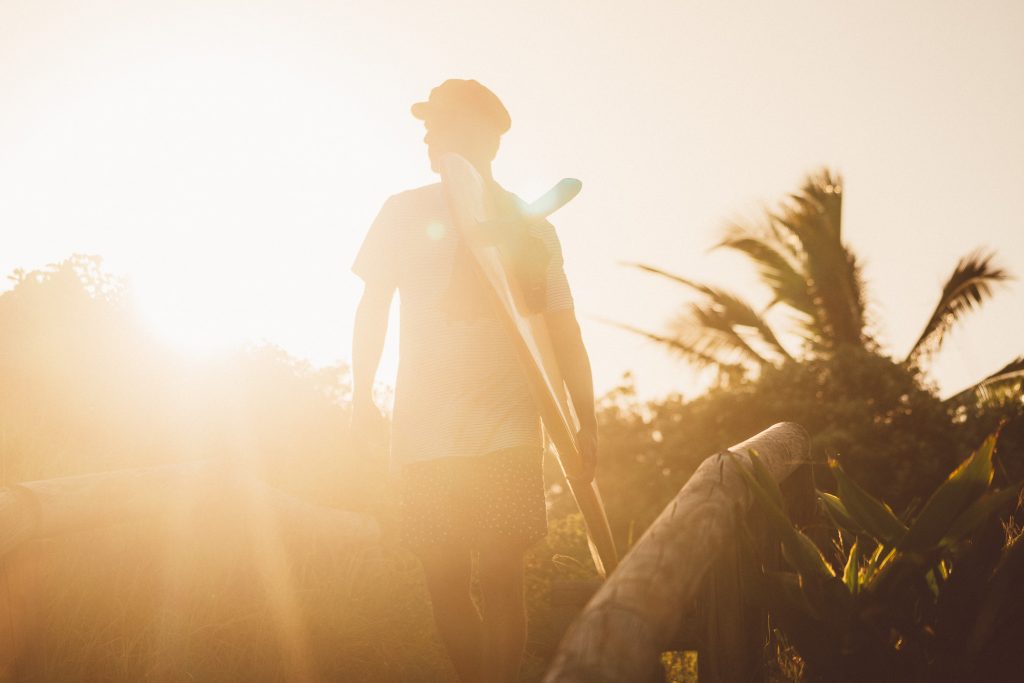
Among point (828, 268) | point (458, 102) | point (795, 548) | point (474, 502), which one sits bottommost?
point (795, 548)

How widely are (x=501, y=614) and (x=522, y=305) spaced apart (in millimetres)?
891

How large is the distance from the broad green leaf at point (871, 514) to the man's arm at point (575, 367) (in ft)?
2.56

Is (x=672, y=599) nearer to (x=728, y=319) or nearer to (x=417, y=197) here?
(x=417, y=197)

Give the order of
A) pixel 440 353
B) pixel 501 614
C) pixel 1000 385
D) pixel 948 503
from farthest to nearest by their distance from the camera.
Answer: pixel 1000 385, pixel 440 353, pixel 501 614, pixel 948 503

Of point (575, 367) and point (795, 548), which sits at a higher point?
point (575, 367)

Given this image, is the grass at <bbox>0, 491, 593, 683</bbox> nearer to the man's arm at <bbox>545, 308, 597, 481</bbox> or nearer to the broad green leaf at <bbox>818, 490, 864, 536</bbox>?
the man's arm at <bbox>545, 308, 597, 481</bbox>

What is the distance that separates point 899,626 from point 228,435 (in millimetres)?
5187

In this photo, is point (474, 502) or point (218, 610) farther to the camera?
point (218, 610)

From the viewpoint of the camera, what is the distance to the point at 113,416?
5125 mm

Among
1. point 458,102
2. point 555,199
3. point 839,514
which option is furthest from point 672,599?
point 458,102

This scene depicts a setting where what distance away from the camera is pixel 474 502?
1.74m

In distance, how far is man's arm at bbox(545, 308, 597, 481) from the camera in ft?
6.52

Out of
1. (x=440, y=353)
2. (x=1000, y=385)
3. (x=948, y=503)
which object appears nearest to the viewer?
(x=948, y=503)

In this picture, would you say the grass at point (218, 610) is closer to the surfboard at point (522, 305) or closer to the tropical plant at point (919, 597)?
the surfboard at point (522, 305)
